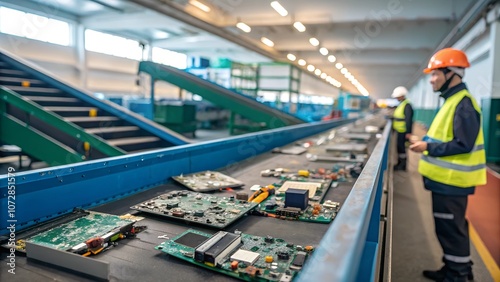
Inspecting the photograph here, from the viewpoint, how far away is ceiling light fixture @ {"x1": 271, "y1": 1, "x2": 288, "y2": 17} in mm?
8583

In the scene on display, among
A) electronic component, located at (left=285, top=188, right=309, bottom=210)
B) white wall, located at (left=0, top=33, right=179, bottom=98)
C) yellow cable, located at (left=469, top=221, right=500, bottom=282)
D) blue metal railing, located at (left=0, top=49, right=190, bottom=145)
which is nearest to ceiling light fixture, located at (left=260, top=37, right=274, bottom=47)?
white wall, located at (left=0, top=33, right=179, bottom=98)

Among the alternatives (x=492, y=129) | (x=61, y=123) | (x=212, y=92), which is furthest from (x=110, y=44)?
(x=492, y=129)

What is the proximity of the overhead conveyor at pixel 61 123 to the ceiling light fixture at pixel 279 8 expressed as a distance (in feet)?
18.1

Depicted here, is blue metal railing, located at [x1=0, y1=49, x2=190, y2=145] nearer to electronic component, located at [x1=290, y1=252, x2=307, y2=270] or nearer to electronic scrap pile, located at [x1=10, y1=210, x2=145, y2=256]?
electronic scrap pile, located at [x1=10, y1=210, x2=145, y2=256]

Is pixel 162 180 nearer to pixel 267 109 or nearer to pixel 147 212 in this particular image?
pixel 147 212

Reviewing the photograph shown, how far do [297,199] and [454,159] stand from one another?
1.60 meters

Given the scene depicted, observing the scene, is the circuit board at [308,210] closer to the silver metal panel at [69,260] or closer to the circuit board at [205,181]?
the circuit board at [205,181]

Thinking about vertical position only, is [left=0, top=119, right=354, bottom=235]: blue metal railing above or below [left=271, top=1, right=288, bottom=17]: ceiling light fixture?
below

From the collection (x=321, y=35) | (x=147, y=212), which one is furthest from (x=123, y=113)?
(x=321, y=35)

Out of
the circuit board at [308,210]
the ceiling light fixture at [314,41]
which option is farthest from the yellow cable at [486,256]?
the ceiling light fixture at [314,41]

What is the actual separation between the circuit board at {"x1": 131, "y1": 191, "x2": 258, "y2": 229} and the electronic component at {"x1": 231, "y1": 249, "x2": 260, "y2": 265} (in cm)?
23

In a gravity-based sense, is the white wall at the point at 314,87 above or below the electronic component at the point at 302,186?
above

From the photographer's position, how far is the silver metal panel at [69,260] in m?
0.98

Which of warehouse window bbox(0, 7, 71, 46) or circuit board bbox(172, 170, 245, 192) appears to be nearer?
circuit board bbox(172, 170, 245, 192)
